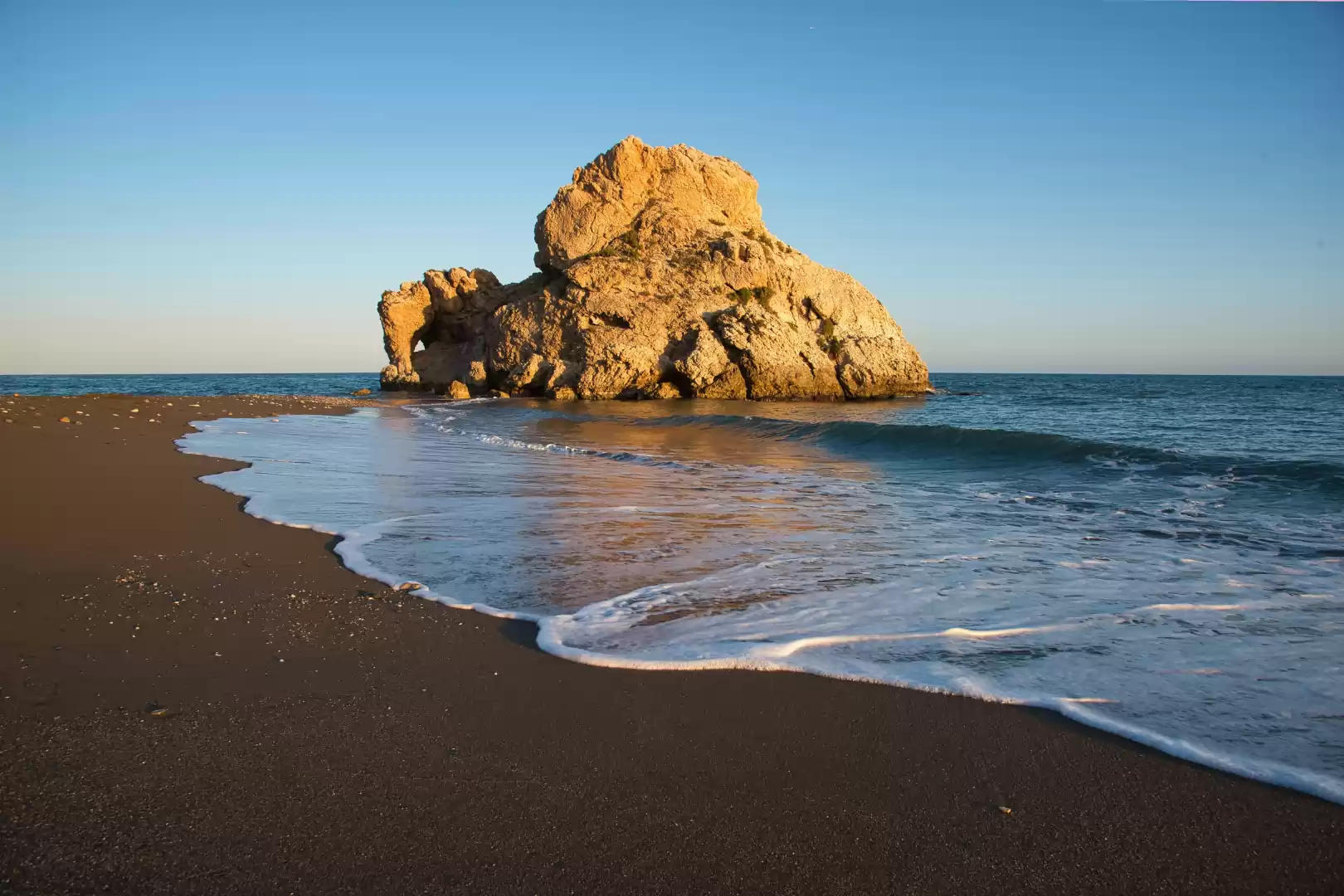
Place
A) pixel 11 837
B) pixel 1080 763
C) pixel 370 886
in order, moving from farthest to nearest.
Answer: pixel 1080 763 → pixel 11 837 → pixel 370 886

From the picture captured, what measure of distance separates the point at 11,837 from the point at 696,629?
96.8 inches

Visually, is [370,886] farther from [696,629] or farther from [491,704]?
[696,629]

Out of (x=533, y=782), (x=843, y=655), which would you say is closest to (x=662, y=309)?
(x=843, y=655)

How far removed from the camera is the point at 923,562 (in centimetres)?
513

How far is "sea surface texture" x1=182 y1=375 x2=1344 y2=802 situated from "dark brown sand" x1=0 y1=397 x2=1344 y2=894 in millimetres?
339

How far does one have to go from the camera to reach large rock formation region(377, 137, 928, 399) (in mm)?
33875

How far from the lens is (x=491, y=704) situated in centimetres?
281

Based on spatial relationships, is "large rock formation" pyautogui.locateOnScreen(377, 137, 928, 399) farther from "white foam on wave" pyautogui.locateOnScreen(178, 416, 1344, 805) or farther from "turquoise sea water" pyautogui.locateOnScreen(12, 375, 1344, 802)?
"white foam on wave" pyautogui.locateOnScreen(178, 416, 1344, 805)

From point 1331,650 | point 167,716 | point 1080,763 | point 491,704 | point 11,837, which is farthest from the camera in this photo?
point 1331,650

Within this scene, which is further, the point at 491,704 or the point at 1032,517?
the point at 1032,517

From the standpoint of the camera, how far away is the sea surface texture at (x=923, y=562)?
10.1 feet

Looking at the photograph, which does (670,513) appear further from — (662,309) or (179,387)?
(179,387)

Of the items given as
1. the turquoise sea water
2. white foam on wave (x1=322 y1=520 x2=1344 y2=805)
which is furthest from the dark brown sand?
the turquoise sea water

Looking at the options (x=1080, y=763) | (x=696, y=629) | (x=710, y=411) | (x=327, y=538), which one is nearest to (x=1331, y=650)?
(x=1080, y=763)
